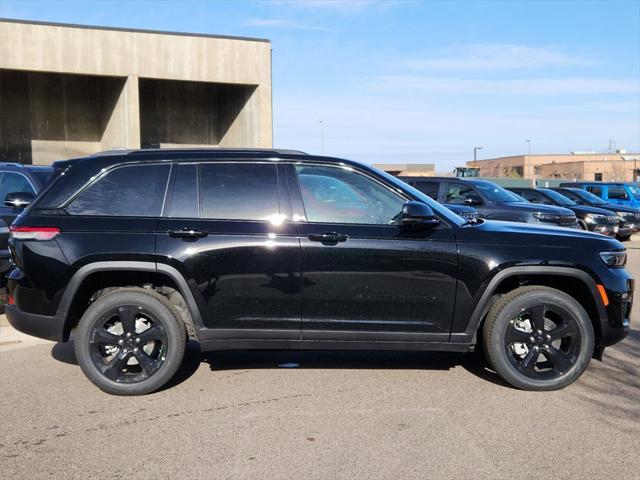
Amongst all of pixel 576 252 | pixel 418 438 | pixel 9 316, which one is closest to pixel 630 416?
pixel 576 252

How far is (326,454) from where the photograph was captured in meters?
4.10

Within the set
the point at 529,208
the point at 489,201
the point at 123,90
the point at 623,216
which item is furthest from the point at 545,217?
the point at 123,90

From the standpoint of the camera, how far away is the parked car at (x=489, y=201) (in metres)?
13.6

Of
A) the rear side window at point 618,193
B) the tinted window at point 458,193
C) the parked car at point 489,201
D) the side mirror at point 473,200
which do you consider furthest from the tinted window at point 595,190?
the side mirror at point 473,200

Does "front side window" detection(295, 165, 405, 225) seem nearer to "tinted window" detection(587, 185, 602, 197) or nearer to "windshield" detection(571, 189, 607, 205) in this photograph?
"windshield" detection(571, 189, 607, 205)

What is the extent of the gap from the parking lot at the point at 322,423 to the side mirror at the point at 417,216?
1.37 metres

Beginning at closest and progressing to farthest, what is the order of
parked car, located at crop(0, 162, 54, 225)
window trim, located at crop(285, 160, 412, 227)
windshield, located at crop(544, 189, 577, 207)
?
window trim, located at crop(285, 160, 412, 227) < parked car, located at crop(0, 162, 54, 225) < windshield, located at crop(544, 189, 577, 207)

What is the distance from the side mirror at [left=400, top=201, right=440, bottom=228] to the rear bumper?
2859mm

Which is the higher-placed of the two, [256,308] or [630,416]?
[256,308]

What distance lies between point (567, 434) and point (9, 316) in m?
4.46

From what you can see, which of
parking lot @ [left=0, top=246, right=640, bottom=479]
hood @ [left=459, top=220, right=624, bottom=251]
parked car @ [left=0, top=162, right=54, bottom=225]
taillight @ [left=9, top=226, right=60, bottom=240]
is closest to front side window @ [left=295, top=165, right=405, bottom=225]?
hood @ [left=459, top=220, right=624, bottom=251]

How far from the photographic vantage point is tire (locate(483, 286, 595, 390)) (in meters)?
5.29

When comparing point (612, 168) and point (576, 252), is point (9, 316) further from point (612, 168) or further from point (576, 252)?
point (612, 168)

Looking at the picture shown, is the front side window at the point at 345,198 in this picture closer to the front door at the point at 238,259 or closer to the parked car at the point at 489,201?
the front door at the point at 238,259
